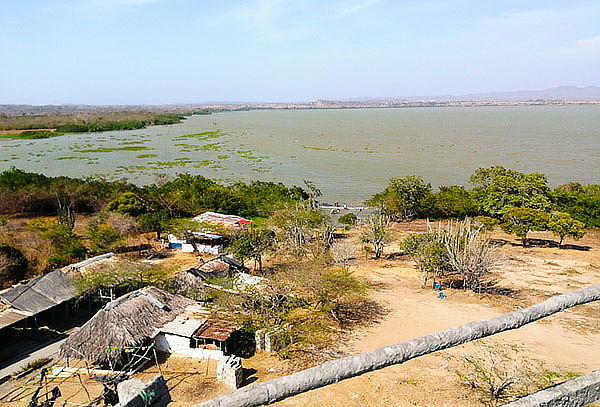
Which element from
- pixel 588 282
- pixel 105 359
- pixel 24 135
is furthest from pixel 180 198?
pixel 24 135

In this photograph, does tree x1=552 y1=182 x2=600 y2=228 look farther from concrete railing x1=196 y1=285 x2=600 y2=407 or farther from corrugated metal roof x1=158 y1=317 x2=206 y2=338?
concrete railing x1=196 y1=285 x2=600 y2=407

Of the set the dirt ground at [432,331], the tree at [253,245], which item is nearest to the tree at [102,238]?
the dirt ground at [432,331]

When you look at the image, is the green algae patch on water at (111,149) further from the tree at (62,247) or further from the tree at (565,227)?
the tree at (565,227)

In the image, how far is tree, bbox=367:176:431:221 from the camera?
26.9 meters

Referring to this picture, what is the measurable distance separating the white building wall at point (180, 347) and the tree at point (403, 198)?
1778 centimetres

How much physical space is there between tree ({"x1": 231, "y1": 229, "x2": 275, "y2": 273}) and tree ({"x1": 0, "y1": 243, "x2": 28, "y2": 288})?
7.62m

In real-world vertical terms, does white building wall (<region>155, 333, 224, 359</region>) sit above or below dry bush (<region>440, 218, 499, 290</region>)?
below

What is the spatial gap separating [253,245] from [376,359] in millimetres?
14020

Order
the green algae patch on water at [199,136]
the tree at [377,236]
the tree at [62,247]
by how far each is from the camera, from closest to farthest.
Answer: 1. the tree at [62,247]
2. the tree at [377,236]
3. the green algae patch on water at [199,136]

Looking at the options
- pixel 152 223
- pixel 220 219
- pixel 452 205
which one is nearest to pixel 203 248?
pixel 220 219

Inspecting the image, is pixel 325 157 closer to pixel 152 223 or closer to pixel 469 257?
pixel 152 223

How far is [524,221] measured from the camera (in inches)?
841

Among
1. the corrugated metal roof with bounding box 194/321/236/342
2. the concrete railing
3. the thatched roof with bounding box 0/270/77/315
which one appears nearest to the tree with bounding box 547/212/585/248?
the corrugated metal roof with bounding box 194/321/236/342

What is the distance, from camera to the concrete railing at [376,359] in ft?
8.29
